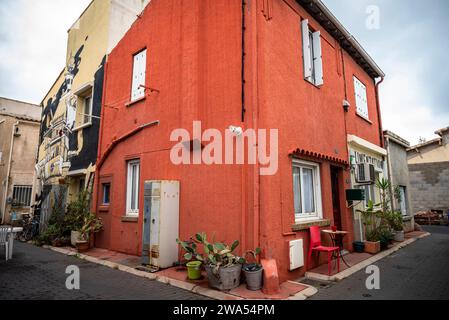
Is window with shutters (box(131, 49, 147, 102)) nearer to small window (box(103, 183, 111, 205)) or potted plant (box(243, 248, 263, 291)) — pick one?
small window (box(103, 183, 111, 205))

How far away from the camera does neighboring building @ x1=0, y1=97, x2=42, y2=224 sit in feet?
60.3

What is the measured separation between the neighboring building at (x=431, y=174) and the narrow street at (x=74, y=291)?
63.8ft

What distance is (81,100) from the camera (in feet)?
38.7

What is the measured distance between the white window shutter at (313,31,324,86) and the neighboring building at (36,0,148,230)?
744cm

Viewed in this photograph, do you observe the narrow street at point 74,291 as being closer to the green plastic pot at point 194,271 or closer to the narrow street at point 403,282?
the green plastic pot at point 194,271

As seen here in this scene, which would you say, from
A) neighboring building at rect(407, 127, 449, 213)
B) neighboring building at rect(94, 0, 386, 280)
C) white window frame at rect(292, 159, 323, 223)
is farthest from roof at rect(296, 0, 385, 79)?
neighboring building at rect(407, 127, 449, 213)

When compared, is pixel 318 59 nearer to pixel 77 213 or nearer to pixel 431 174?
pixel 77 213

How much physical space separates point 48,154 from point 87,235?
7020mm

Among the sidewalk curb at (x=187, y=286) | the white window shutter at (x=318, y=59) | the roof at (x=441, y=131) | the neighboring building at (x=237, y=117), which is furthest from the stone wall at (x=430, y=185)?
the sidewalk curb at (x=187, y=286)

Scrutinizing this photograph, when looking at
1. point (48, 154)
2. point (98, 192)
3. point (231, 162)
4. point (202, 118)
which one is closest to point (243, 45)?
point (202, 118)

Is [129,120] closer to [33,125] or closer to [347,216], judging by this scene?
[347,216]

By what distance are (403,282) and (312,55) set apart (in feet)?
20.1

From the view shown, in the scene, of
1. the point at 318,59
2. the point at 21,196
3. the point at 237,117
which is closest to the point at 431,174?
the point at 318,59

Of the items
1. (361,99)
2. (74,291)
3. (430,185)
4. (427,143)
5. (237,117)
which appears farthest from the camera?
(427,143)
